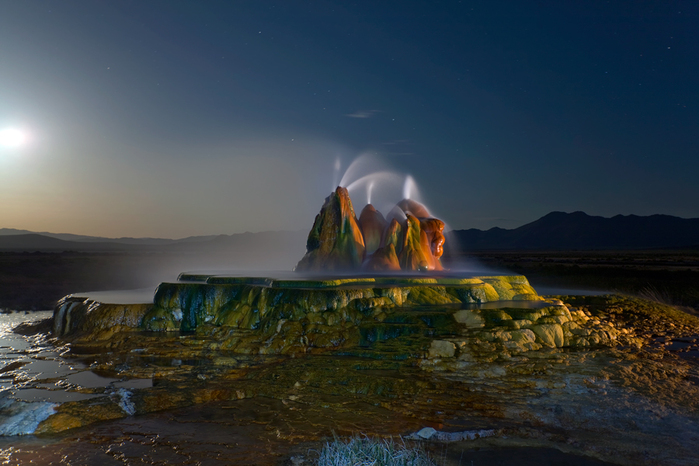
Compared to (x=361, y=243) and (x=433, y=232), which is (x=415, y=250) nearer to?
(x=433, y=232)

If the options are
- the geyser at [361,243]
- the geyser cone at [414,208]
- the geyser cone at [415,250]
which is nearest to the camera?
the geyser at [361,243]

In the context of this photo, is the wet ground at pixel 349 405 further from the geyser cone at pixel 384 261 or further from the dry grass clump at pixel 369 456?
the geyser cone at pixel 384 261

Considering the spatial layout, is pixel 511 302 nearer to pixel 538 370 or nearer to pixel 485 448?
pixel 538 370

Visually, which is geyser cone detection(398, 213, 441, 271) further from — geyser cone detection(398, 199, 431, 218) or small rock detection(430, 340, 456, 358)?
small rock detection(430, 340, 456, 358)

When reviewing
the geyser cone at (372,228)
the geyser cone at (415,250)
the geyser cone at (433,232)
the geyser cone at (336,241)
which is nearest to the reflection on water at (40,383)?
the geyser cone at (336,241)

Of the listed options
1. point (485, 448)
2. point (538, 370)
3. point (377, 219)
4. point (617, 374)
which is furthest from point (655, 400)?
point (377, 219)

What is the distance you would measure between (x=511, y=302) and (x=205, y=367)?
39.2 ft

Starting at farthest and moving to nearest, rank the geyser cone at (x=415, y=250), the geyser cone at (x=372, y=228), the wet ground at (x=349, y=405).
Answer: the geyser cone at (x=372, y=228) → the geyser cone at (x=415, y=250) → the wet ground at (x=349, y=405)

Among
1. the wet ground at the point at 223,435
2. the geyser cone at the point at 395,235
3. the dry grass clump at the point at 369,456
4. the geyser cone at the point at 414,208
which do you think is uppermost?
the geyser cone at the point at 414,208

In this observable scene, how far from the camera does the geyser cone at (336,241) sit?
23.5 metres

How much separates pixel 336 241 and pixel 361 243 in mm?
1380

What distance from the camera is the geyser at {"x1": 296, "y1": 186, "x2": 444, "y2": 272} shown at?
76.8 ft

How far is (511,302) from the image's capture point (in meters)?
18.3

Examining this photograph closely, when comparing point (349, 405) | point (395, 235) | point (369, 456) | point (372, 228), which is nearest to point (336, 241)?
point (372, 228)
